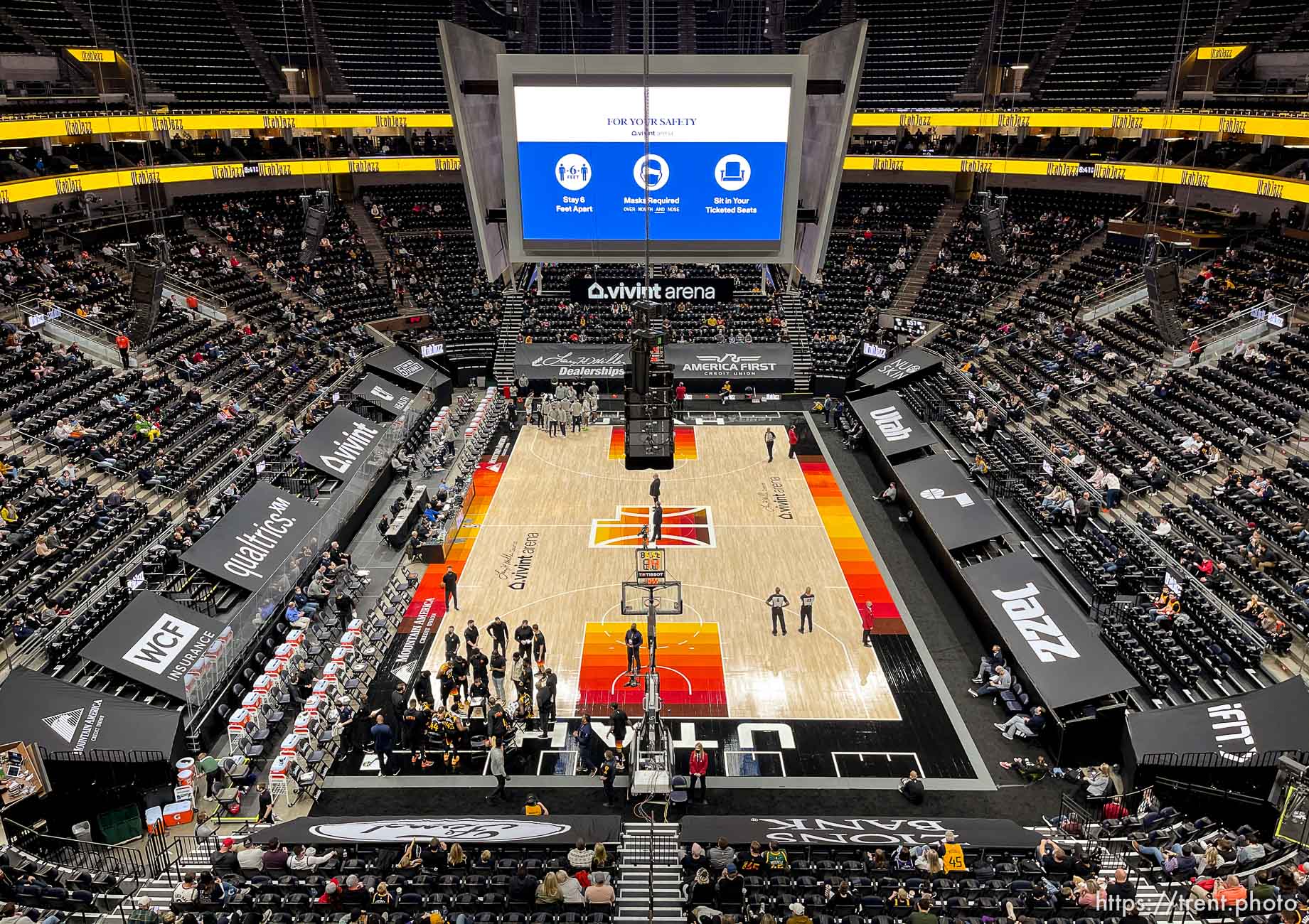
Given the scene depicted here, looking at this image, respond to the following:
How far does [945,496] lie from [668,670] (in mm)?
8861

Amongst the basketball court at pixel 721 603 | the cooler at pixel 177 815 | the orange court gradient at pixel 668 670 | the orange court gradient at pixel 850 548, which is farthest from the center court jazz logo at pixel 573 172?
the cooler at pixel 177 815

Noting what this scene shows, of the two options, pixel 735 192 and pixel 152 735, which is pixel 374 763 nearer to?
pixel 152 735

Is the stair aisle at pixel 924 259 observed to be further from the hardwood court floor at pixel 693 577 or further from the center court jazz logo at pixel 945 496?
the center court jazz logo at pixel 945 496

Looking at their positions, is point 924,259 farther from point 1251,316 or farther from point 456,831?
point 456,831

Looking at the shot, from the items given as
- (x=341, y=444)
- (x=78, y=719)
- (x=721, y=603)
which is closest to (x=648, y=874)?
(x=721, y=603)

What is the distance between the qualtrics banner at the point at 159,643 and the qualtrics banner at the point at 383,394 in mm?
13066

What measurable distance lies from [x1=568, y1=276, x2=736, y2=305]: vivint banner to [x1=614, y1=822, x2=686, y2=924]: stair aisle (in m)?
7.77

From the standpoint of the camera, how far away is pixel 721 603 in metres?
20.6

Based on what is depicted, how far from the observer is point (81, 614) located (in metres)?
17.5

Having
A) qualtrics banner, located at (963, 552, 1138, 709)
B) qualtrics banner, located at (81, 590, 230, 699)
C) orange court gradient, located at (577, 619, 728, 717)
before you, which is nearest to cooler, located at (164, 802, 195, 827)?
qualtrics banner, located at (81, 590, 230, 699)

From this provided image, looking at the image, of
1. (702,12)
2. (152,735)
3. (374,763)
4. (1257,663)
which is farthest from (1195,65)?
(152,735)

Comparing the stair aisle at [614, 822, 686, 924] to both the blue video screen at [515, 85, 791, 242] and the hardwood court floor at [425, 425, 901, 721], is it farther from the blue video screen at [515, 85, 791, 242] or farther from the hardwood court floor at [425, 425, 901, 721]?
the blue video screen at [515, 85, 791, 242]

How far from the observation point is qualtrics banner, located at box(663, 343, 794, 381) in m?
34.8

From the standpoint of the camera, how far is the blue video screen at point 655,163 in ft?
48.1
